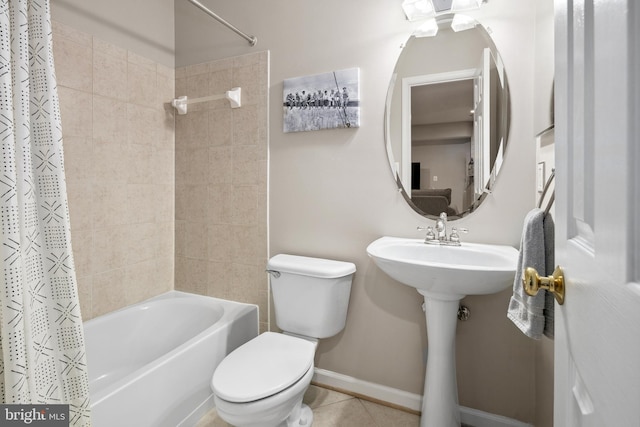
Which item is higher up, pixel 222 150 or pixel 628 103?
pixel 222 150

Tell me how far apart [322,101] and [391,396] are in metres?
1.69

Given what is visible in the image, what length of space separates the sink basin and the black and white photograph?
2.35ft

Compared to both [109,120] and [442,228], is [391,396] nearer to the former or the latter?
[442,228]

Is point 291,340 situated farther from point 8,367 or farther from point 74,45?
point 74,45

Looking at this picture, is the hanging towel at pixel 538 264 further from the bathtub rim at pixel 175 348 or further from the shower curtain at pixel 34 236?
the bathtub rim at pixel 175 348

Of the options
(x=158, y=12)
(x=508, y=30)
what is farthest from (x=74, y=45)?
(x=508, y=30)

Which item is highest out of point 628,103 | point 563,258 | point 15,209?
point 628,103

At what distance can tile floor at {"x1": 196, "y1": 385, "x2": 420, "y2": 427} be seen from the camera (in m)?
1.63

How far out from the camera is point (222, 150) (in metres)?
2.14

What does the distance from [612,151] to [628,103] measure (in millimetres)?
58

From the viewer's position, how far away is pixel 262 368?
4.51 ft

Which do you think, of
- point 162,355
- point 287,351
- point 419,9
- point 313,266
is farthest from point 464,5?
point 162,355

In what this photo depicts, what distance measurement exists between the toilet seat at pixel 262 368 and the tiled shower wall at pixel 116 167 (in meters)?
1.02

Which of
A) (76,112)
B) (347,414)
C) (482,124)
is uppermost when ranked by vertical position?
(76,112)
